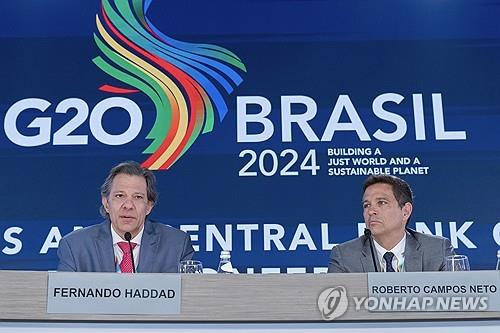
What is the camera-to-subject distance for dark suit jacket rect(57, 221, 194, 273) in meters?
2.57

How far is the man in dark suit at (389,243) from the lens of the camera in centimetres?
266

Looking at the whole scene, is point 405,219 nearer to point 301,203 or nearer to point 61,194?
point 301,203

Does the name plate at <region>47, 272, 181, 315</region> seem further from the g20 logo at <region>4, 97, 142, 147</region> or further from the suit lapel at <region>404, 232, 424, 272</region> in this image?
the g20 logo at <region>4, 97, 142, 147</region>

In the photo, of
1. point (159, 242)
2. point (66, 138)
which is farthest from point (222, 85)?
point (159, 242)

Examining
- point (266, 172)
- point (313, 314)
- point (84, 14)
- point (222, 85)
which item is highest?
point (84, 14)

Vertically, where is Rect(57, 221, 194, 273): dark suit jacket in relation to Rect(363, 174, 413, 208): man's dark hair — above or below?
below

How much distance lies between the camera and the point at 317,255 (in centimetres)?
358

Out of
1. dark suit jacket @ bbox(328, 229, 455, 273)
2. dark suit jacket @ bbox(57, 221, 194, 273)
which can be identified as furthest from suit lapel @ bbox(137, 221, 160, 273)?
dark suit jacket @ bbox(328, 229, 455, 273)

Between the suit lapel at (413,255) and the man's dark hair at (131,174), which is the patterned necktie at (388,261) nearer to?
the suit lapel at (413,255)

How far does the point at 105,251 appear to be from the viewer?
262cm

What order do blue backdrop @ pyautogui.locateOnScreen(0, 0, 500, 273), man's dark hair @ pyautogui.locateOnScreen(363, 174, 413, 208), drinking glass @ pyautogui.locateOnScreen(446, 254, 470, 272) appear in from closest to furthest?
drinking glass @ pyautogui.locateOnScreen(446, 254, 470, 272)
man's dark hair @ pyautogui.locateOnScreen(363, 174, 413, 208)
blue backdrop @ pyautogui.locateOnScreen(0, 0, 500, 273)

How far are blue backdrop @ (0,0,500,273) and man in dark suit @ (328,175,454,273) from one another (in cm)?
71

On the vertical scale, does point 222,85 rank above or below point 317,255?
above

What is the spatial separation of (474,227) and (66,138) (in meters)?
2.02
